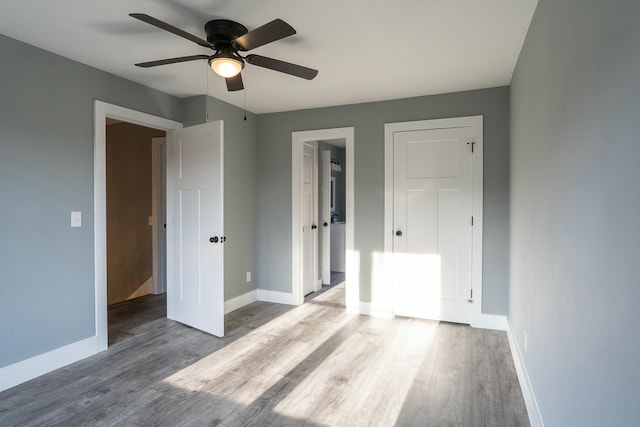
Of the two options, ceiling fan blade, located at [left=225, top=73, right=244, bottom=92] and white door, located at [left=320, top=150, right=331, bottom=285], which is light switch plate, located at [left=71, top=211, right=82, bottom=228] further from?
white door, located at [left=320, top=150, right=331, bottom=285]

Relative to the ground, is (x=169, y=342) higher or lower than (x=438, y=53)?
lower

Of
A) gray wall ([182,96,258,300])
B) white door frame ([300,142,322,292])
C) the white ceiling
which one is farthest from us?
white door frame ([300,142,322,292])

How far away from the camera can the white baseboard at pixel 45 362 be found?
102 inches

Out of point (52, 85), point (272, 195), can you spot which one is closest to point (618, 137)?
point (52, 85)

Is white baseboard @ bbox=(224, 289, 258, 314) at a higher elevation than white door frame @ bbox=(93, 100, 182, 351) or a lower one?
lower

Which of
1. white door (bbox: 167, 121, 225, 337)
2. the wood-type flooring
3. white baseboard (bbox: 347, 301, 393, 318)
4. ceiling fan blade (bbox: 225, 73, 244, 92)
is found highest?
ceiling fan blade (bbox: 225, 73, 244, 92)

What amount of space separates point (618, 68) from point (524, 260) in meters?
1.92

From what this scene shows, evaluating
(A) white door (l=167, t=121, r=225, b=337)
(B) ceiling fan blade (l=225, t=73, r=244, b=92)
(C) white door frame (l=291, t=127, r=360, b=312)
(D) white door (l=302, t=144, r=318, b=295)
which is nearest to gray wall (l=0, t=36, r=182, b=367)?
(A) white door (l=167, t=121, r=225, b=337)

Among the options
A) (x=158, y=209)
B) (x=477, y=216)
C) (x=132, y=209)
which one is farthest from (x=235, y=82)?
(x=132, y=209)

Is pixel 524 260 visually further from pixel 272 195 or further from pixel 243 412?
pixel 272 195

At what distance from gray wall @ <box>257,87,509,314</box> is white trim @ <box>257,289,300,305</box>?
81 mm

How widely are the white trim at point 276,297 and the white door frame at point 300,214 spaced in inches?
1.6

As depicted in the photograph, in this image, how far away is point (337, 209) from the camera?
25.6 ft

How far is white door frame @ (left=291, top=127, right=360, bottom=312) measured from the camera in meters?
4.37
